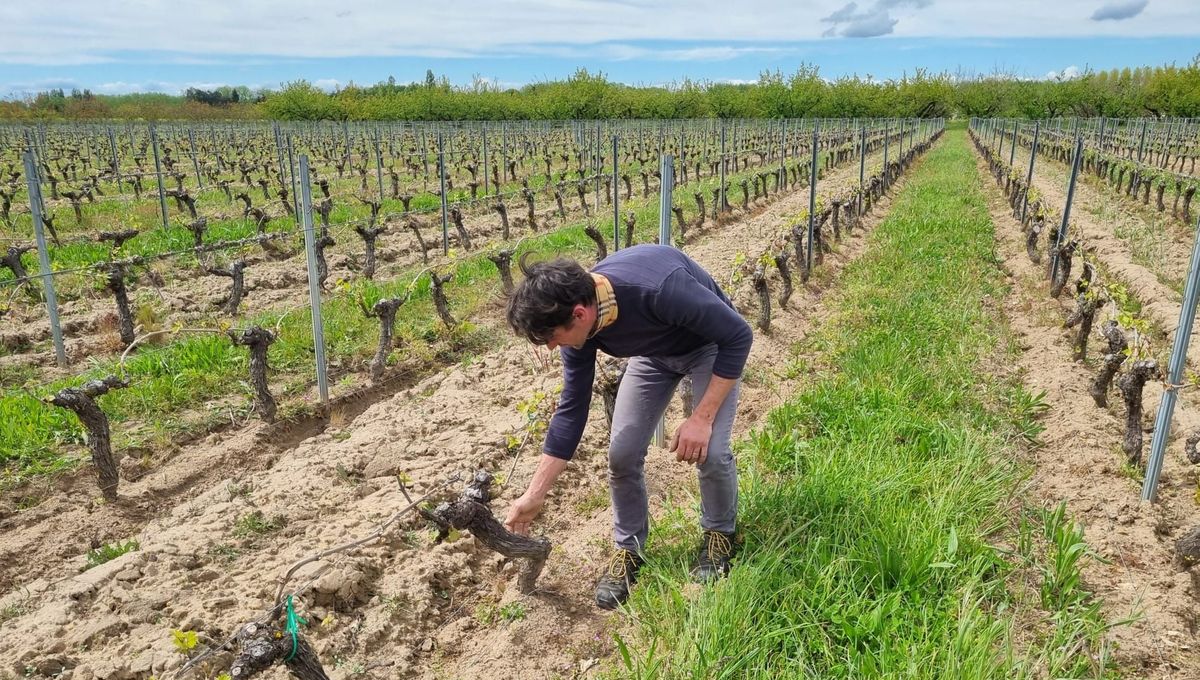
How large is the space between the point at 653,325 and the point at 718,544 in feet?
3.55

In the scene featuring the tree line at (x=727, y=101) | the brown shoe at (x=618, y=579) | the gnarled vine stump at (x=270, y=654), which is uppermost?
the tree line at (x=727, y=101)

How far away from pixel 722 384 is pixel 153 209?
15787mm

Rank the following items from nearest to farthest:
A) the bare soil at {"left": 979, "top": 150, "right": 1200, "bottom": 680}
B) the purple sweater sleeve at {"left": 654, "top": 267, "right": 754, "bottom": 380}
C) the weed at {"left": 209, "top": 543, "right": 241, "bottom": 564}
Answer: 1. the purple sweater sleeve at {"left": 654, "top": 267, "right": 754, "bottom": 380}
2. the bare soil at {"left": 979, "top": 150, "right": 1200, "bottom": 680}
3. the weed at {"left": 209, "top": 543, "right": 241, "bottom": 564}

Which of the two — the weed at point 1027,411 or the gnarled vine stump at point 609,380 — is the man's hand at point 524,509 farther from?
the weed at point 1027,411

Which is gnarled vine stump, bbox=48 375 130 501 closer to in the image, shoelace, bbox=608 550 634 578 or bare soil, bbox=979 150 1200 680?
shoelace, bbox=608 550 634 578

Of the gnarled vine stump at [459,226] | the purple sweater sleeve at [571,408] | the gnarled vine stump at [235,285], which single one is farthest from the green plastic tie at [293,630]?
the gnarled vine stump at [459,226]

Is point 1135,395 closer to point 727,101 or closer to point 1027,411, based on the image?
point 1027,411

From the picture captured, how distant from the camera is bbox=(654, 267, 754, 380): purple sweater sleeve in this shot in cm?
251

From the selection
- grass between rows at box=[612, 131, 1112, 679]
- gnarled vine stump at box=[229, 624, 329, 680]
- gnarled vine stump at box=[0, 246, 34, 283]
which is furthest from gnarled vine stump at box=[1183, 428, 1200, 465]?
gnarled vine stump at box=[0, 246, 34, 283]

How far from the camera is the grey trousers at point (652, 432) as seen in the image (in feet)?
9.35

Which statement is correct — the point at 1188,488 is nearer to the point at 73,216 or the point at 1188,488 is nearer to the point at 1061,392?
the point at 1061,392

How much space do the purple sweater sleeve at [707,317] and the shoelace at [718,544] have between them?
2.73 ft

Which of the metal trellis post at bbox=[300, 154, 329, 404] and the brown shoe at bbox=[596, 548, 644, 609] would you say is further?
the metal trellis post at bbox=[300, 154, 329, 404]

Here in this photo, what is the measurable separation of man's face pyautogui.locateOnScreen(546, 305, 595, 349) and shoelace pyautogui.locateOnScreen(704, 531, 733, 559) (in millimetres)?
1156
